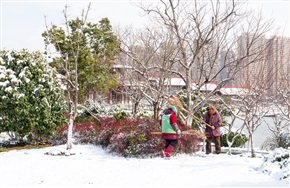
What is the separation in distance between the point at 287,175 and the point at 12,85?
8.76 meters

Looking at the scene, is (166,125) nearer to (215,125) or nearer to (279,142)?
(215,125)

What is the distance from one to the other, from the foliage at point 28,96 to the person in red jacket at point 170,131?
492 cm

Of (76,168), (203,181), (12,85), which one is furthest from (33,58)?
(203,181)

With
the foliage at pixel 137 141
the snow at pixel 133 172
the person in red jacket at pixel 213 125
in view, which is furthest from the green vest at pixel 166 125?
the person in red jacket at pixel 213 125

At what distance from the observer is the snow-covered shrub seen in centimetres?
588

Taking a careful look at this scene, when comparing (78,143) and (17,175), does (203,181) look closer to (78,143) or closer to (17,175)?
(17,175)

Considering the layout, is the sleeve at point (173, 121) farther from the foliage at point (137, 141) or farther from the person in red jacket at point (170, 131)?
the foliage at point (137, 141)

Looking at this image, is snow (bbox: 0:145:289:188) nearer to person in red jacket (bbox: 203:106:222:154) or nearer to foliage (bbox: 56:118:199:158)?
foliage (bbox: 56:118:199:158)

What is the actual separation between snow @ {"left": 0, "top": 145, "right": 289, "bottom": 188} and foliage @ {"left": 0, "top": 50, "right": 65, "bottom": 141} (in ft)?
9.09

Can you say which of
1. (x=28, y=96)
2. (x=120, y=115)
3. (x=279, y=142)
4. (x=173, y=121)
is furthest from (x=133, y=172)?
(x=120, y=115)

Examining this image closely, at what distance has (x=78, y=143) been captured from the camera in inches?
433

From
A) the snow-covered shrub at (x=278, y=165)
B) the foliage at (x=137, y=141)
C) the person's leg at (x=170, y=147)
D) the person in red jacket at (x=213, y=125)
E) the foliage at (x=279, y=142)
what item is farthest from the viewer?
the foliage at (x=279, y=142)

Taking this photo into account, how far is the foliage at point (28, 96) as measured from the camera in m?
11.1

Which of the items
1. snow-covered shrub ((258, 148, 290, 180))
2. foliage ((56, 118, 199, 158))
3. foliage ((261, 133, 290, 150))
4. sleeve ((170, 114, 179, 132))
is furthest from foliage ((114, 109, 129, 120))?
snow-covered shrub ((258, 148, 290, 180))
